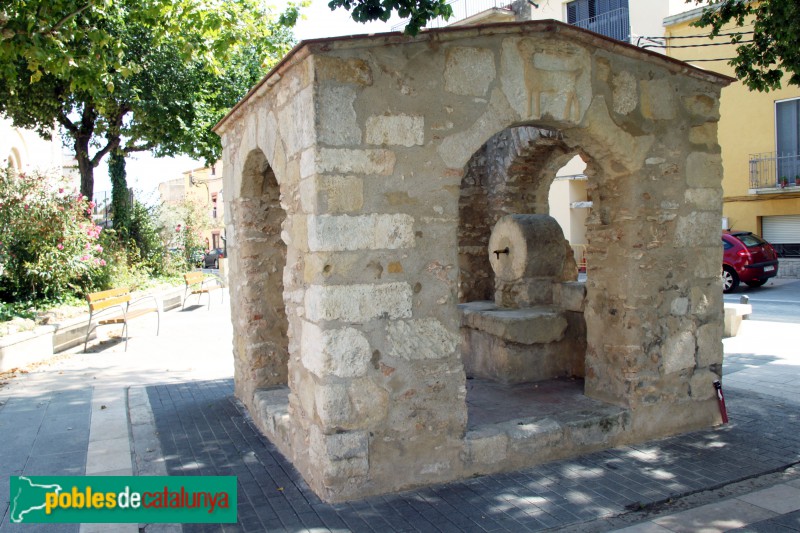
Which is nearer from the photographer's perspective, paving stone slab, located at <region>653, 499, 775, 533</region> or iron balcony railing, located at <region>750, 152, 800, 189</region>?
paving stone slab, located at <region>653, 499, 775, 533</region>

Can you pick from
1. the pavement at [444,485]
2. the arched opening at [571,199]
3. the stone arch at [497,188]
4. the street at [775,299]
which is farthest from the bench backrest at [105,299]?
the arched opening at [571,199]

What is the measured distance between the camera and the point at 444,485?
12.7 feet

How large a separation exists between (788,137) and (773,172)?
0.91 metres

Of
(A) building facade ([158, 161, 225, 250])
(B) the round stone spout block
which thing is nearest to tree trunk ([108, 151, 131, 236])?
(B) the round stone spout block

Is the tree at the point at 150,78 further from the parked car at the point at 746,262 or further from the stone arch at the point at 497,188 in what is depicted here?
the parked car at the point at 746,262

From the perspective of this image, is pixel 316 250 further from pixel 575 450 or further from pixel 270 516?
pixel 575 450

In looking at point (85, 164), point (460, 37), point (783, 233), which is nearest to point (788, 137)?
point (783, 233)

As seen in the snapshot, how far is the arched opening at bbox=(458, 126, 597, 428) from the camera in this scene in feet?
18.3

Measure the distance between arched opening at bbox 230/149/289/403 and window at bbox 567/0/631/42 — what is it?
16.0m

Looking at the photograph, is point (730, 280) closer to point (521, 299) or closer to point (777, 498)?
point (521, 299)

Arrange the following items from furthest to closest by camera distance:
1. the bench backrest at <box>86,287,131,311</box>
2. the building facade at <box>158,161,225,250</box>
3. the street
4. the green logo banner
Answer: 1. the building facade at <box>158,161,225,250</box>
2. the street
3. the bench backrest at <box>86,287,131,311</box>
4. the green logo banner

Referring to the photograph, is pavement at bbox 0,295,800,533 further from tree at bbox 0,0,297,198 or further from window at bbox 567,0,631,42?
window at bbox 567,0,631,42

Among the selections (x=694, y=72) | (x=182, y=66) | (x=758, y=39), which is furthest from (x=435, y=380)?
(x=182, y=66)

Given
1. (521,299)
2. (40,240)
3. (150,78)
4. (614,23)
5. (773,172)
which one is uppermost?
(614,23)
